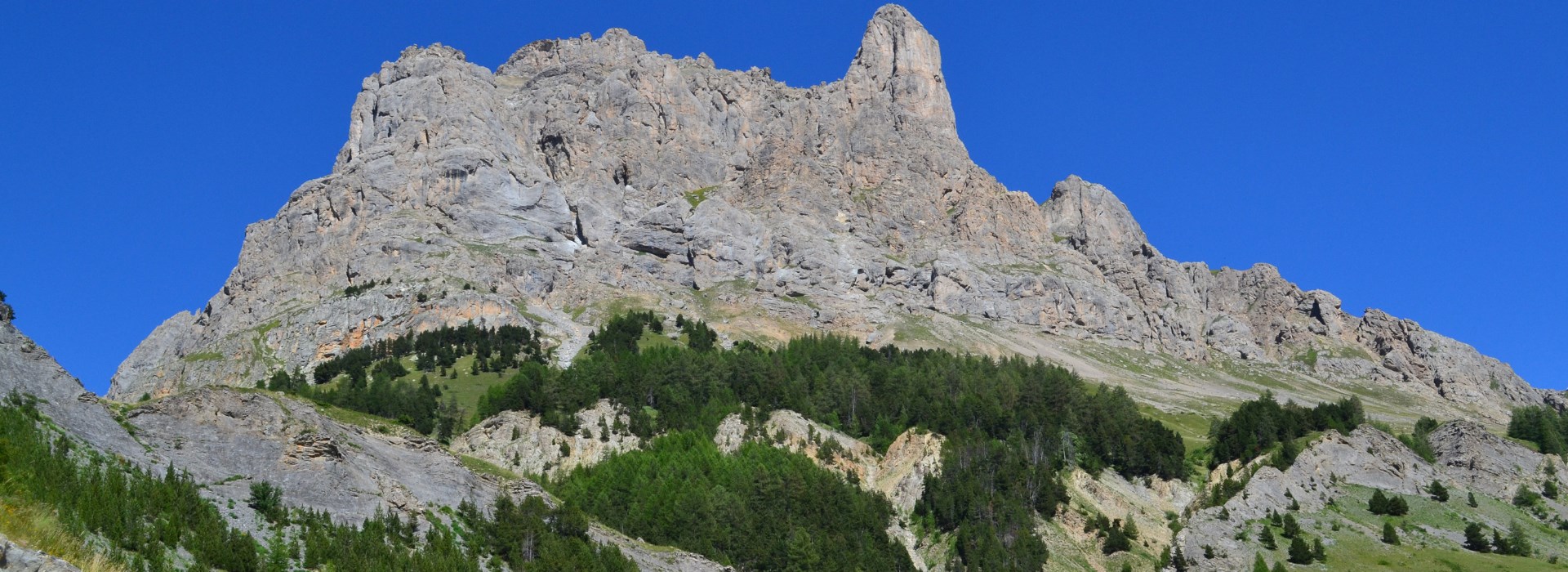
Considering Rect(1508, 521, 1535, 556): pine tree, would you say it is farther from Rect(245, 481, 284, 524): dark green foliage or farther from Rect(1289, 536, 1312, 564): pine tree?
Rect(245, 481, 284, 524): dark green foliage

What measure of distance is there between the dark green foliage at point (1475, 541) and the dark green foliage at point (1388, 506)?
727cm

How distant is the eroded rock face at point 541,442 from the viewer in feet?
449

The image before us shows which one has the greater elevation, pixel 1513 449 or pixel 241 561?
pixel 1513 449

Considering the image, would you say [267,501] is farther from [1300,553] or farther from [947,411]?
[947,411]

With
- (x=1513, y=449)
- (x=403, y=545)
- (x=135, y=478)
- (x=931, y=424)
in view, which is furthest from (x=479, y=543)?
(x=1513, y=449)

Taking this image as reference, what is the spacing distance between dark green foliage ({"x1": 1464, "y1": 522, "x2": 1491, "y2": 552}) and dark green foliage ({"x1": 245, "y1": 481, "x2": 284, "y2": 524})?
94.7m

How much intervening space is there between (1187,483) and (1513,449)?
3467 centimetres

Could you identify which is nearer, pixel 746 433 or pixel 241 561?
pixel 241 561

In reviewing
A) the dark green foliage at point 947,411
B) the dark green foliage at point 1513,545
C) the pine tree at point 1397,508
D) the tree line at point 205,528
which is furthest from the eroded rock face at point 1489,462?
the tree line at point 205,528

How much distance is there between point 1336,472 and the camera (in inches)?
4845

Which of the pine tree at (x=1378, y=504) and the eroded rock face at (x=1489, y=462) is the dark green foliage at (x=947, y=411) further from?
the eroded rock face at (x=1489, y=462)

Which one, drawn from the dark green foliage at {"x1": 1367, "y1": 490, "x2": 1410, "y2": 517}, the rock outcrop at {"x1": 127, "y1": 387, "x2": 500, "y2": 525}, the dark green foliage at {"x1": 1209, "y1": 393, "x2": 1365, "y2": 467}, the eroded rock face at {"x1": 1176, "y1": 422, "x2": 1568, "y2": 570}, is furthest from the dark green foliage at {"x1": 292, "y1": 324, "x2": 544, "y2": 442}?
the dark green foliage at {"x1": 1367, "y1": 490, "x2": 1410, "y2": 517}

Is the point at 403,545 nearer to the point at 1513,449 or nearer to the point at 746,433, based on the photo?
the point at 746,433

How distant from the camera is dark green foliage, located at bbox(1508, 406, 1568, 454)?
144750 mm
